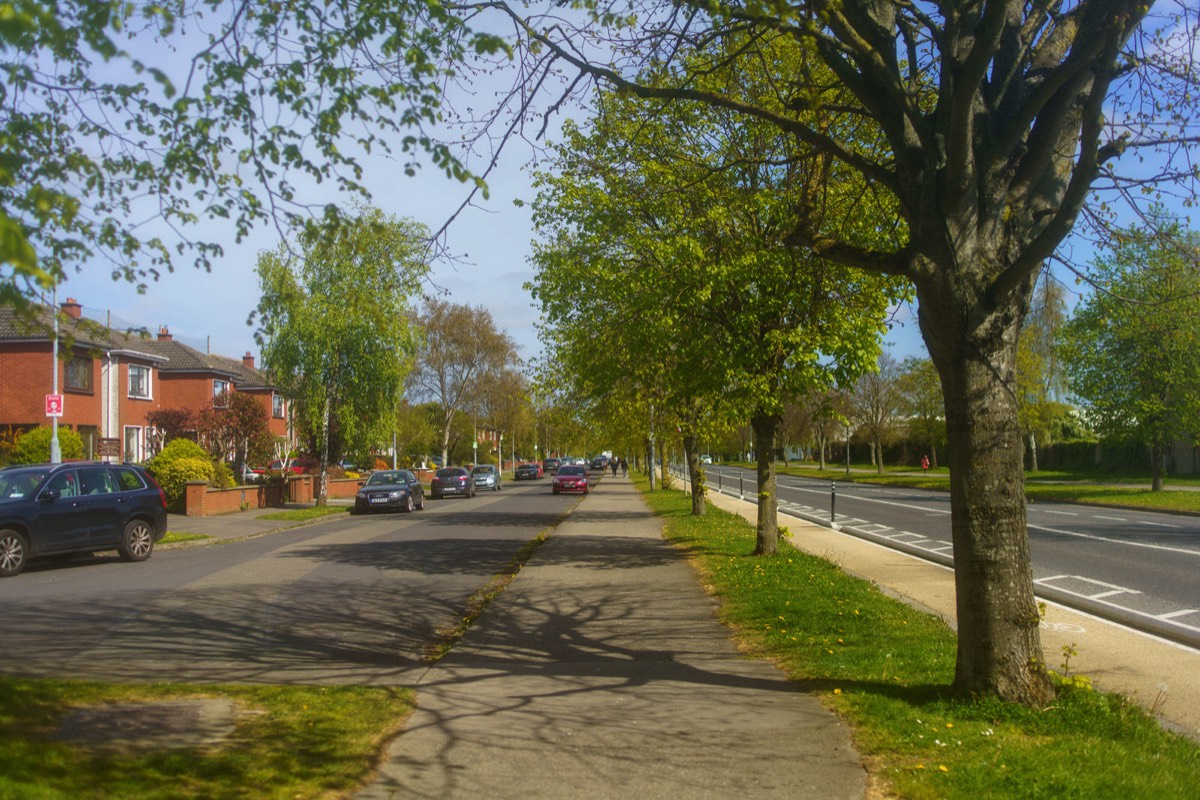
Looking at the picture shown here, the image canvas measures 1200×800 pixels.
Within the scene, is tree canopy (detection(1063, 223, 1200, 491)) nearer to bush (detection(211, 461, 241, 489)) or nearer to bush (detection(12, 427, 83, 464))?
bush (detection(211, 461, 241, 489))

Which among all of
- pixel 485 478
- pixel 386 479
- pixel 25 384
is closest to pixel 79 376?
pixel 25 384

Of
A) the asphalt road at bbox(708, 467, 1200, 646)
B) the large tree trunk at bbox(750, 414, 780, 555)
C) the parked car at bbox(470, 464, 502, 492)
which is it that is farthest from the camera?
the parked car at bbox(470, 464, 502, 492)

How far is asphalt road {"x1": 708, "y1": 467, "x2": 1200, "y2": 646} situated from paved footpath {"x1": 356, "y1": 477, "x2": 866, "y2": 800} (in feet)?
15.7

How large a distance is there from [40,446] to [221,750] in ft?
86.8

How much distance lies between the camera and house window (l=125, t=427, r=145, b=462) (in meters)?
38.0

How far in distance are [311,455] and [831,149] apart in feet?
106

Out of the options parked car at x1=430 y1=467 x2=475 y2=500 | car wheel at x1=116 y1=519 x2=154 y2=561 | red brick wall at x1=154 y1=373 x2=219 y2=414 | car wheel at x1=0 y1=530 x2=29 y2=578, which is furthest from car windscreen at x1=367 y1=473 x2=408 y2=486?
red brick wall at x1=154 y1=373 x2=219 y2=414

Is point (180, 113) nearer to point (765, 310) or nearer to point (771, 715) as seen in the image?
point (771, 715)

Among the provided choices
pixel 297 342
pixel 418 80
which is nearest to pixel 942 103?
pixel 418 80

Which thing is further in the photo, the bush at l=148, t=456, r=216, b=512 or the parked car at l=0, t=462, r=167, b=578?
the bush at l=148, t=456, r=216, b=512

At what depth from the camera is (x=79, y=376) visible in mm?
33750

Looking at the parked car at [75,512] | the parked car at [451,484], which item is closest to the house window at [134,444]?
the parked car at [451,484]

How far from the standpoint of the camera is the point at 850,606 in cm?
1001

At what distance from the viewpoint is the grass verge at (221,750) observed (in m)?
4.48
